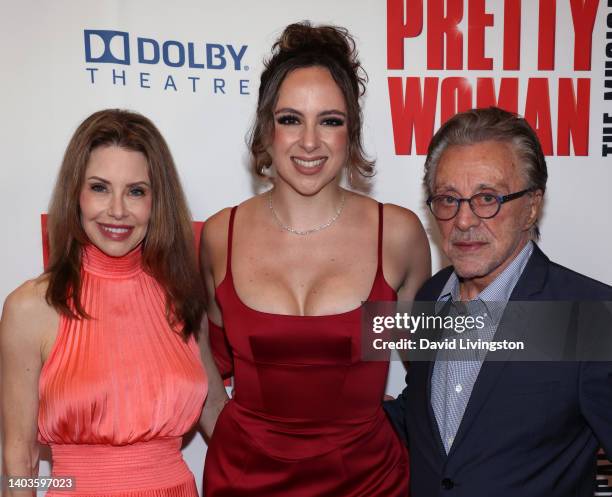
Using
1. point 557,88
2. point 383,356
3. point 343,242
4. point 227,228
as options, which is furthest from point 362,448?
point 557,88

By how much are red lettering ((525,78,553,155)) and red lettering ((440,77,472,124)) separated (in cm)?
25

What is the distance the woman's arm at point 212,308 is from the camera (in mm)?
2447

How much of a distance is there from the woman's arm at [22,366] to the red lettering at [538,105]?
2.09m

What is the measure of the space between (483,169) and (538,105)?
50.3 inches

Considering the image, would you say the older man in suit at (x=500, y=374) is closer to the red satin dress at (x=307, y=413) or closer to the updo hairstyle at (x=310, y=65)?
the red satin dress at (x=307, y=413)

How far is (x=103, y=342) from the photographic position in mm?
2100

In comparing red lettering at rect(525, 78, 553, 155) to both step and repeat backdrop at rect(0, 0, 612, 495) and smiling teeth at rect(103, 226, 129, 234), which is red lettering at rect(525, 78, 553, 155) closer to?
step and repeat backdrop at rect(0, 0, 612, 495)

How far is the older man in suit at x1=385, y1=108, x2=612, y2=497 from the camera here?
1.70 m

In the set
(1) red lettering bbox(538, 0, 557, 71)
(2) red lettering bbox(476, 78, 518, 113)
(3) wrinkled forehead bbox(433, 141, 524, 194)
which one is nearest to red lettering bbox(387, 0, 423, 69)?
(2) red lettering bbox(476, 78, 518, 113)

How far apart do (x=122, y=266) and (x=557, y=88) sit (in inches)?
77.7

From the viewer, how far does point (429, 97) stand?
2.95 m

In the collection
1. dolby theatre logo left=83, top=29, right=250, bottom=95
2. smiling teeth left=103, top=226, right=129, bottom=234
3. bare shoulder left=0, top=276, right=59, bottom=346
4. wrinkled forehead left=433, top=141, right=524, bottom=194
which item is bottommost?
bare shoulder left=0, top=276, right=59, bottom=346

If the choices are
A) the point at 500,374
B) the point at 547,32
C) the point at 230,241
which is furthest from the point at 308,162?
the point at 547,32

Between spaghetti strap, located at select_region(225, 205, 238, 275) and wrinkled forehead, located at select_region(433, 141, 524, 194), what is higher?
wrinkled forehead, located at select_region(433, 141, 524, 194)
